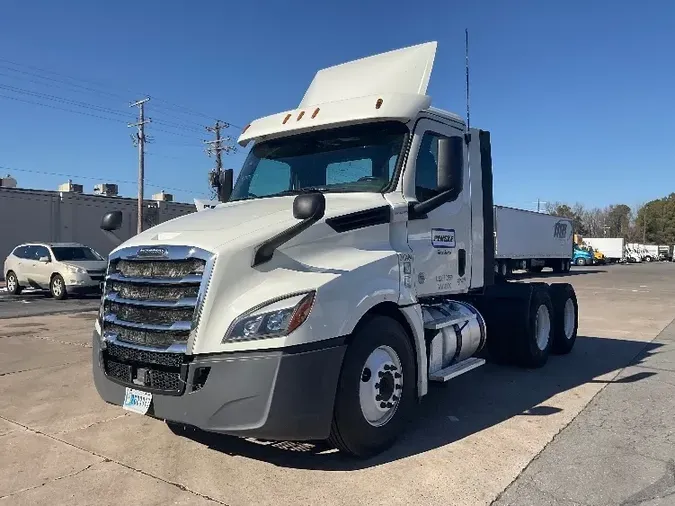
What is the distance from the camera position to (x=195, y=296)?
3.95m

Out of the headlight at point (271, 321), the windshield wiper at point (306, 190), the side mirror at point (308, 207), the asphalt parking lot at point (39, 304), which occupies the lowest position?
the asphalt parking lot at point (39, 304)

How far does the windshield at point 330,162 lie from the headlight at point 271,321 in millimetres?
1628

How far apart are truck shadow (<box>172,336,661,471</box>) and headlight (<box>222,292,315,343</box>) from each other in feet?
3.85

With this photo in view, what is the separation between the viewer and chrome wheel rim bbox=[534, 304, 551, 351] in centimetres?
782

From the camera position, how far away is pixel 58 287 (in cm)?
1881

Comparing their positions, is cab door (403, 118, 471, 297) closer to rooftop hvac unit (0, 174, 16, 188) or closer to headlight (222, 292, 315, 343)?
headlight (222, 292, 315, 343)

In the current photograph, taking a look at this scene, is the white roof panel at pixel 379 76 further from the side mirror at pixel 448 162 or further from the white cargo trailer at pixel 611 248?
the white cargo trailer at pixel 611 248

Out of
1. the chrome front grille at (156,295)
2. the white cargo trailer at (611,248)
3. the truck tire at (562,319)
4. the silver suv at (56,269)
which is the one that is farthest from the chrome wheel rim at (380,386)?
the white cargo trailer at (611,248)

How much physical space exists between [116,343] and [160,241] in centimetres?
85

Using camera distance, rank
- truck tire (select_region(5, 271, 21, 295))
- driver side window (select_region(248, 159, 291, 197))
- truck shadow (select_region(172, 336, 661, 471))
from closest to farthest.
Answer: truck shadow (select_region(172, 336, 661, 471))
driver side window (select_region(248, 159, 291, 197))
truck tire (select_region(5, 271, 21, 295))

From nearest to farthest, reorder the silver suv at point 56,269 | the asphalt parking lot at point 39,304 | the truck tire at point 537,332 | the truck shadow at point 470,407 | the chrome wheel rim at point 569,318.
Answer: the truck shadow at point 470,407 → the truck tire at point 537,332 → the chrome wheel rim at point 569,318 → the asphalt parking lot at point 39,304 → the silver suv at point 56,269

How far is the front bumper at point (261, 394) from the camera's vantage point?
3.76m

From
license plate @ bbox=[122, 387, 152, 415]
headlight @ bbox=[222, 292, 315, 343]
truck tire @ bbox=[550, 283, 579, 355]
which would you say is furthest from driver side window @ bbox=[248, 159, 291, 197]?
truck tire @ bbox=[550, 283, 579, 355]

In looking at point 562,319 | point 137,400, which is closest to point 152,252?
point 137,400
